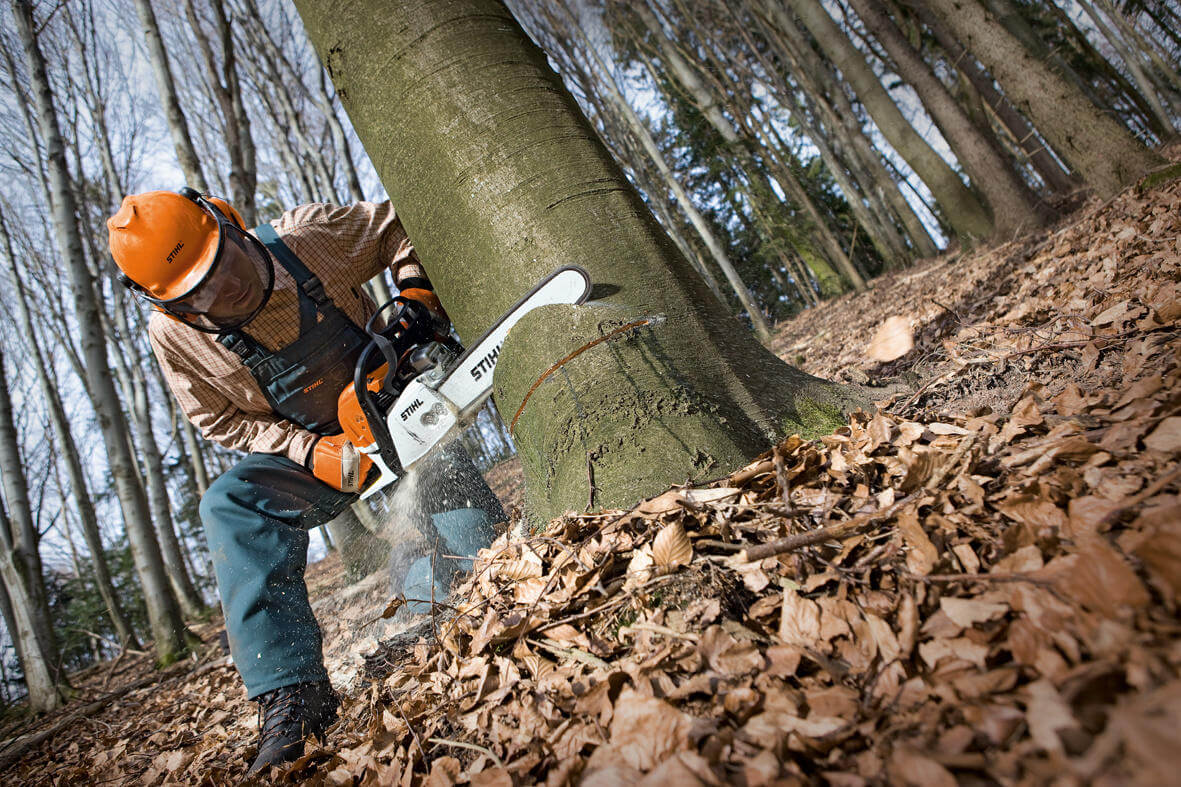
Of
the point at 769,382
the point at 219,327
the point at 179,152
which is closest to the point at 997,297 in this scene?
the point at 769,382

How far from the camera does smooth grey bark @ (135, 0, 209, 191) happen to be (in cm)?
541

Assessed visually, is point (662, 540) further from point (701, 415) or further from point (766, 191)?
point (766, 191)

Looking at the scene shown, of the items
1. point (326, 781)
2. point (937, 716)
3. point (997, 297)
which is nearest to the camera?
point (937, 716)

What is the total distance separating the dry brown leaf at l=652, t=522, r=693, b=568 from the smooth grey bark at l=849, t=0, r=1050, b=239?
6795 millimetres

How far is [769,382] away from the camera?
1.58 m

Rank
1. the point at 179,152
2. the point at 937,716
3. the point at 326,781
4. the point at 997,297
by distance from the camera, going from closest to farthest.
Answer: the point at 937,716 → the point at 326,781 → the point at 997,297 → the point at 179,152

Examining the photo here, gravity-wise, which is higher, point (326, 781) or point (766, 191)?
point (766, 191)

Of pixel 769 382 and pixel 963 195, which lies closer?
pixel 769 382

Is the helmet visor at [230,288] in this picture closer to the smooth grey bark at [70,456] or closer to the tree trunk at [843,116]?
the smooth grey bark at [70,456]

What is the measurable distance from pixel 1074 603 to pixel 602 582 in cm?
74

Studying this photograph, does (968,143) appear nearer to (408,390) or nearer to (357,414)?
(408,390)

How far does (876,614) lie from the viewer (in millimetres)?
873

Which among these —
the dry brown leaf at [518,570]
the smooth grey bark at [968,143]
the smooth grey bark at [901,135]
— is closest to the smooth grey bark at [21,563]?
the dry brown leaf at [518,570]

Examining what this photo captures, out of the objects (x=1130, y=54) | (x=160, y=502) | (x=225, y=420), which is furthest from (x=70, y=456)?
(x=1130, y=54)
